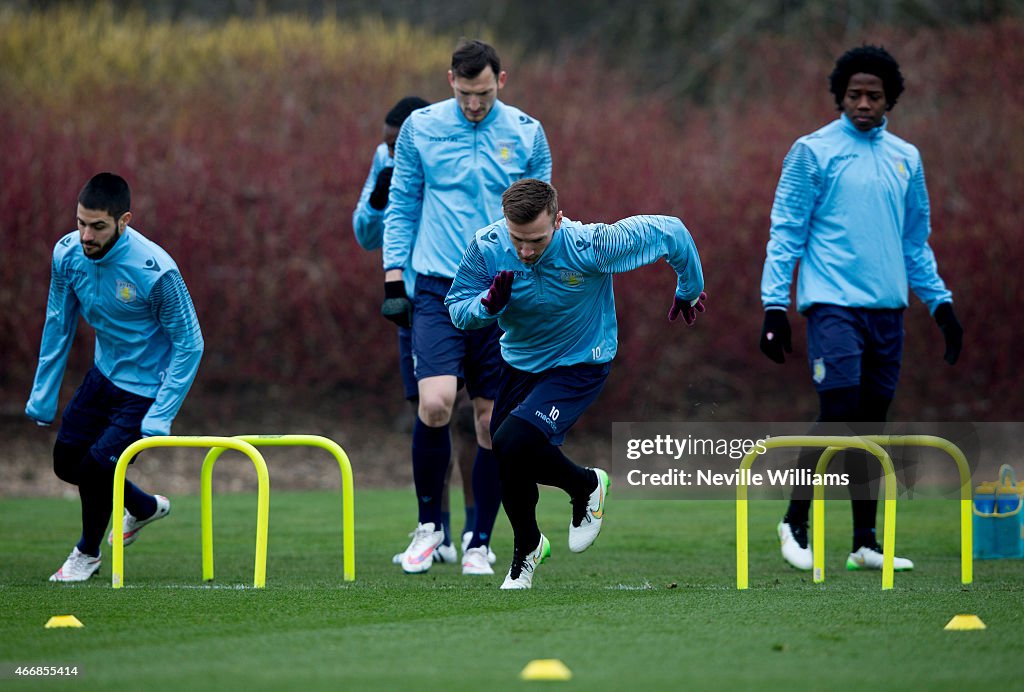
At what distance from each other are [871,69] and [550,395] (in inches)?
111

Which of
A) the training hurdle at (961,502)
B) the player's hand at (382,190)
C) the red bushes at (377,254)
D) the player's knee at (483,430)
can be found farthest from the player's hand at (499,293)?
the red bushes at (377,254)

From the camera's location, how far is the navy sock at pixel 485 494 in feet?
24.4

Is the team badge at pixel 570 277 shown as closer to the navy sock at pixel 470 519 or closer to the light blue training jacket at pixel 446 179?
the light blue training jacket at pixel 446 179

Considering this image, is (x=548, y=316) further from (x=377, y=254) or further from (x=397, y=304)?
(x=377, y=254)

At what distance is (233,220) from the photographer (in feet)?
48.4

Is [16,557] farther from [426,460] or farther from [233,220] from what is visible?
[233,220]

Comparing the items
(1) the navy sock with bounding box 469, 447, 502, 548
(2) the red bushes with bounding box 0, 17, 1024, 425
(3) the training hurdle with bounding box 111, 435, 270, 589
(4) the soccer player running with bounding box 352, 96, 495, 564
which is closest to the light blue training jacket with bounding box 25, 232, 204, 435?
(3) the training hurdle with bounding box 111, 435, 270, 589

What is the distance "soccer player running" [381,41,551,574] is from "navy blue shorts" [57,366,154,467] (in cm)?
138

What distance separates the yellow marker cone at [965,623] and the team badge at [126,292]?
4.31m

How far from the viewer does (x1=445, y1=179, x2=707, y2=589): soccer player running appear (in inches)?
244

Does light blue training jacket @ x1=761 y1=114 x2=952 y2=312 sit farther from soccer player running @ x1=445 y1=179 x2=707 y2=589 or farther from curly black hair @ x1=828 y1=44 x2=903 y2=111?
soccer player running @ x1=445 y1=179 x2=707 y2=589

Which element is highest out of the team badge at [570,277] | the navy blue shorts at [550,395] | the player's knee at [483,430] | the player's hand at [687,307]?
the team badge at [570,277]

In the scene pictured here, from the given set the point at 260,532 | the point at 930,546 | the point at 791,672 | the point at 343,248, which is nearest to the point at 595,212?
the point at 343,248

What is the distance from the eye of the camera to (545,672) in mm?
4414
